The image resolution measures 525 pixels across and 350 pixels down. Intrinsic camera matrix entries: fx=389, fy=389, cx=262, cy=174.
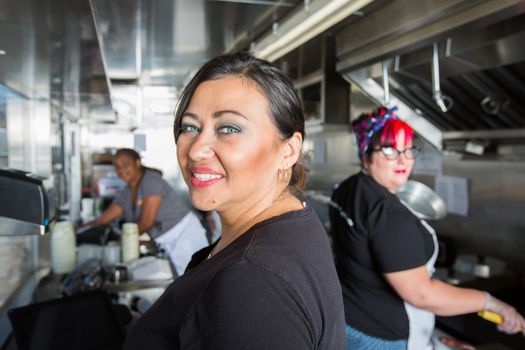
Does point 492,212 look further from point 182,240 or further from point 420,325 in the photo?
point 182,240

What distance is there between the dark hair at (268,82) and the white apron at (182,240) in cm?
159

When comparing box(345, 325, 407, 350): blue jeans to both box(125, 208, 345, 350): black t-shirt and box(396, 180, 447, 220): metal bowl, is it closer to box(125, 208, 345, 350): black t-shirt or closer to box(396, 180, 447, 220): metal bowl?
box(125, 208, 345, 350): black t-shirt

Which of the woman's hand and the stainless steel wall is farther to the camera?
the stainless steel wall

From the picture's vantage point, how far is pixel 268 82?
2.19 feet

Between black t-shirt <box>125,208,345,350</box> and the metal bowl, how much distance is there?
5.41 ft

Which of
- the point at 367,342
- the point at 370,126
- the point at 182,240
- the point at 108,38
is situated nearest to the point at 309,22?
the point at 370,126

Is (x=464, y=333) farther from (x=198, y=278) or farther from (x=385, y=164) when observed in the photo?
(x=198, y=278)

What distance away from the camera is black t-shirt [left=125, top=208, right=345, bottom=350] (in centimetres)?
47

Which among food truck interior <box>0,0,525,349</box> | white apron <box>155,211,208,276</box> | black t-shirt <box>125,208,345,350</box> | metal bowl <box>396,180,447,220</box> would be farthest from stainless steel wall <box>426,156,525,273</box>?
black t-shirt <box>125,208,345,350</box>

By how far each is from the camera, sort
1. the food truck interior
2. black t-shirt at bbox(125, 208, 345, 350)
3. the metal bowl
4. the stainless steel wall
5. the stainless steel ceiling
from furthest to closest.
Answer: the metal bowl, the stainless steel wall, the food truck interior, the stainless steel ceiling, black t-shirt at bbox(125, 208, 345, 350)

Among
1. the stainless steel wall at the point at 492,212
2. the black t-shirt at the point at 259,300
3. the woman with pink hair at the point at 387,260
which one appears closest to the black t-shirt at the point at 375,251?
the woman with pink hair at the point at 387,260

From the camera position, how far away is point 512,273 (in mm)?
1768

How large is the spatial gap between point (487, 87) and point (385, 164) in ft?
2.43

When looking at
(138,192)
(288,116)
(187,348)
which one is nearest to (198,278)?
(187,348)
